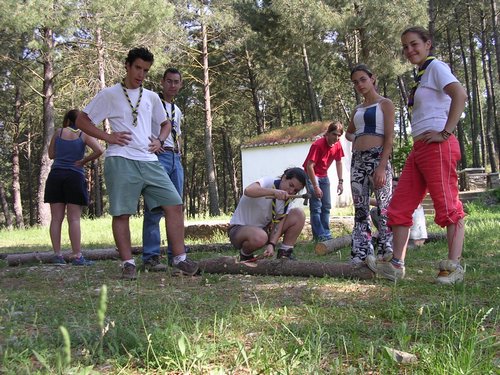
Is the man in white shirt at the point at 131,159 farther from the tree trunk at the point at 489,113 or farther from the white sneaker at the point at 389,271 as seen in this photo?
the tree trunk at the point at 489,113

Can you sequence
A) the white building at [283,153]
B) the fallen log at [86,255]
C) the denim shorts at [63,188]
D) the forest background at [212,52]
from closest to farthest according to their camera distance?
the denim shorts at [63,188] → the fallen log at [86,255] → the forest background at [212,52] → the white building at [283,153]

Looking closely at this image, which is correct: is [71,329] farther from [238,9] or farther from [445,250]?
[238,9]

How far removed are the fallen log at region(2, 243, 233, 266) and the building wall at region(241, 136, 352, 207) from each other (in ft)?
46.8

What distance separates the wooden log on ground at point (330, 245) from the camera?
557 centimetres

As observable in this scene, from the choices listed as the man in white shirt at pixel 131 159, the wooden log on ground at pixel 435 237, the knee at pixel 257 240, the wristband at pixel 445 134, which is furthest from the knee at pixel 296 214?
the wooden log on ground at pixel 435 237

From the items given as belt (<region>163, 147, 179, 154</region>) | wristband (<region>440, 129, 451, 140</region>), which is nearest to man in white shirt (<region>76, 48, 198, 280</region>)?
belt (<region>163, 147, 179, 154</region>)

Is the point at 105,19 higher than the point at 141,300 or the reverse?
higher

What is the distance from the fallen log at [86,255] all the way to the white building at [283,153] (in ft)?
45.7

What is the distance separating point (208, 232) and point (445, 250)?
15.0ft

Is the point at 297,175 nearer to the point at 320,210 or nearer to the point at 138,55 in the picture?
the point at 138,55

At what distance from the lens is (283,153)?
2125cm

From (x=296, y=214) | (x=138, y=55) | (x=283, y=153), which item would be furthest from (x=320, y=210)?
(x=283, y=153)

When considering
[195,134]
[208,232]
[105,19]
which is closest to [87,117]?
[208,232]

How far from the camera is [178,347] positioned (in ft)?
5.99
